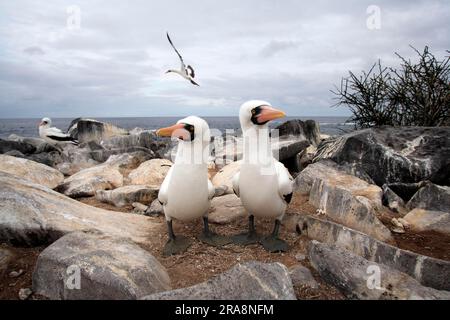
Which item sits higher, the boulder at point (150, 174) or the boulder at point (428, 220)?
the boulder at point (150, 174)

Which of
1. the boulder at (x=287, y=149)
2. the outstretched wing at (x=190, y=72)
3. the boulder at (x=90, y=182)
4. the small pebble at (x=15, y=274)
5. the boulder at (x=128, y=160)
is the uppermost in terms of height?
the outstretched wing at (x=190, y=72)

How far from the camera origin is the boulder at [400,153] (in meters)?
6.49

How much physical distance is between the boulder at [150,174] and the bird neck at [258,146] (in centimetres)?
380

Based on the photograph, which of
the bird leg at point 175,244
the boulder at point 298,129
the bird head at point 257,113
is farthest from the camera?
the boulder at point 298,129

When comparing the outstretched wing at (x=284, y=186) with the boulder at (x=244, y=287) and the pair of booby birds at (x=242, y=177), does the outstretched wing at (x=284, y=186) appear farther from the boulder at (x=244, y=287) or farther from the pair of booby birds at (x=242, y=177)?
the boulder at (x=244, y=287)

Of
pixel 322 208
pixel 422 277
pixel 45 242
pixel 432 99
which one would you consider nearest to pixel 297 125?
pixel 432 99

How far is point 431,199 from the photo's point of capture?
5348 millimetres

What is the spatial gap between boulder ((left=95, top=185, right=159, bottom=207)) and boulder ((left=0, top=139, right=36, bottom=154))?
9.81m

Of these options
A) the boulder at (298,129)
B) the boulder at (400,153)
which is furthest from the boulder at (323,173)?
the boulder at (298,129)

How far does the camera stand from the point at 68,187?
7176 mm

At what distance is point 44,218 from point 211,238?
2136 mm

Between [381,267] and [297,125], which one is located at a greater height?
[297,125]
